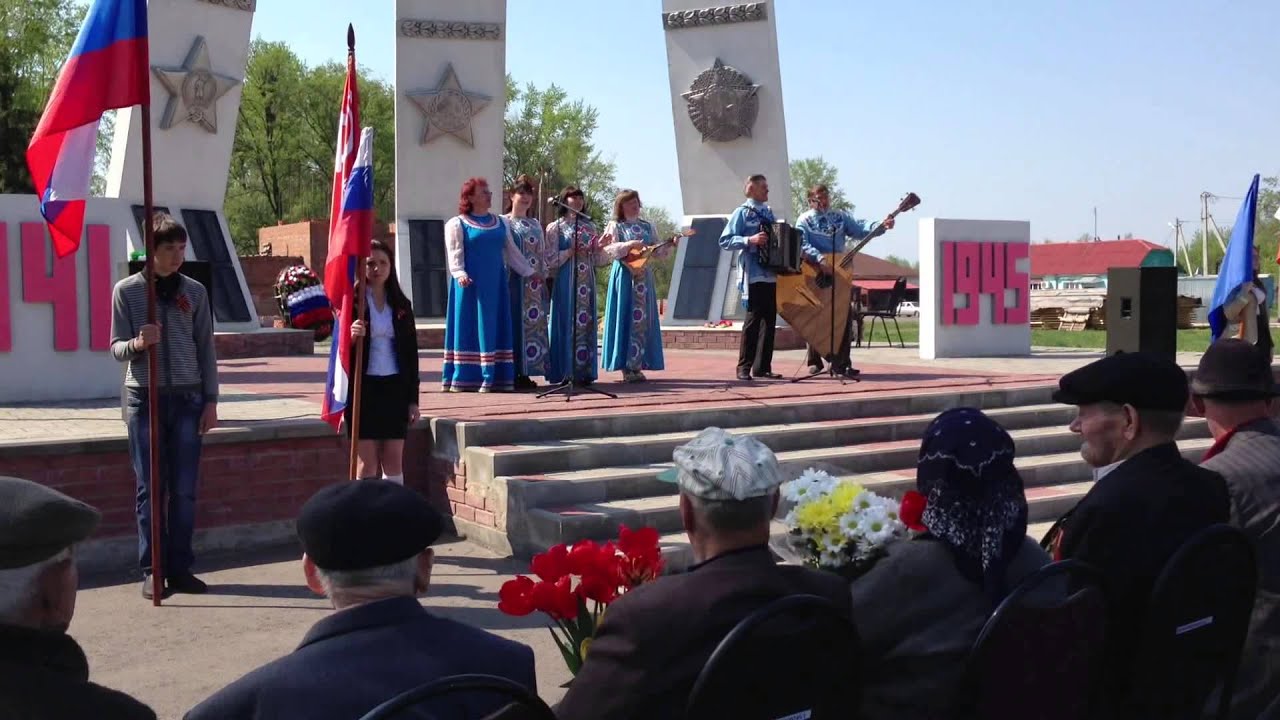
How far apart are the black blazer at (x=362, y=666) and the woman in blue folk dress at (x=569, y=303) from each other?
846cm

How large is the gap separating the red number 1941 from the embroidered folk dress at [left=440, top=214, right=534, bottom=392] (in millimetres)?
2564

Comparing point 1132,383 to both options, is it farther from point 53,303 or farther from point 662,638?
point 53,303

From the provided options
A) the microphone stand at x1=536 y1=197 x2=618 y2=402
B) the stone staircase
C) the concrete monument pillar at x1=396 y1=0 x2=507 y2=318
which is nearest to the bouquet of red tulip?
the stone staircase

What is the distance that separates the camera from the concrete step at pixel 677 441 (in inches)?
303

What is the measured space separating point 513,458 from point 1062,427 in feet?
15.9

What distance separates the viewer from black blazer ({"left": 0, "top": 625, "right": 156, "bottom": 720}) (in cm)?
198

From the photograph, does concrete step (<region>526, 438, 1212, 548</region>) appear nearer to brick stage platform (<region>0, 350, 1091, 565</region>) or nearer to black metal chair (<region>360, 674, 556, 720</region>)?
brick stage platform (<region>0, 350, 1091, 565</region>)

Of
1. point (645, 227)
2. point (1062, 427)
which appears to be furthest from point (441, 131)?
point (1062, 427)

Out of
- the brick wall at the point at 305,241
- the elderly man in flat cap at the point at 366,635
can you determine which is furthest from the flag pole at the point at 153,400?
the brick wall at the point at 305,241

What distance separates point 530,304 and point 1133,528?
8.06 meters

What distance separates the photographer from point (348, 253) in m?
6.50

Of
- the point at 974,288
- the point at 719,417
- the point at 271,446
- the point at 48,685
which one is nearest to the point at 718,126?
the point at 974,288

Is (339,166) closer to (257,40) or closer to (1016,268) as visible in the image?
(1016,268)

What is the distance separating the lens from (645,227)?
11109mm
